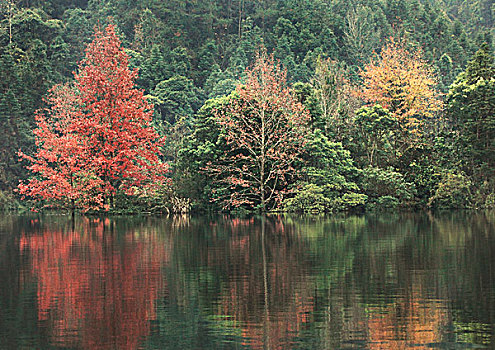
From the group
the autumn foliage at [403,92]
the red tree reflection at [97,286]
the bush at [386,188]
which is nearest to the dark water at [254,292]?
the red tree reflection at [97,286]

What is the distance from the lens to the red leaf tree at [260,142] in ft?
97.1

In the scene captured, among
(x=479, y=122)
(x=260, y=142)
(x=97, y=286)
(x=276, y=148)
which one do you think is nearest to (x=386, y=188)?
(x=479, y=122)

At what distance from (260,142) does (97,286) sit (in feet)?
65.2

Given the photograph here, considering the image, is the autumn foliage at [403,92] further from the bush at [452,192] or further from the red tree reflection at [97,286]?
the red tree reflection at [97,286]

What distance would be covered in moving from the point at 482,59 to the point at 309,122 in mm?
8344

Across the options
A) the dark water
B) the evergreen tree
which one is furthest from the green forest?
the dark water

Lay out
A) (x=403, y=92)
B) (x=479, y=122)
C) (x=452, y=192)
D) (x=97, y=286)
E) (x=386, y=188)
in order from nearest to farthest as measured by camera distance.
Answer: (x=97, y=286)
(x=452, y=192)
(x=479, y=122)
(x=386, y=188)
(x=403, y=92)

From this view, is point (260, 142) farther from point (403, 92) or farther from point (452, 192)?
point (403, 92)

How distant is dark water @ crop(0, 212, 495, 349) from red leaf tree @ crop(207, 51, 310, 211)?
1105 cm

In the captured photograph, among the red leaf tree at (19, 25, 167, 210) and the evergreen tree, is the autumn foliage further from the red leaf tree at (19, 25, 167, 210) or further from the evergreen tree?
the red leaf tree at (19, 25, 167, 210)

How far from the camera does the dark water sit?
7.30 metres

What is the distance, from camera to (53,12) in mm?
61094

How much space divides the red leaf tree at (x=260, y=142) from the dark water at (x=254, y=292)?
36.2 feet

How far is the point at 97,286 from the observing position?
10.8m
